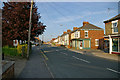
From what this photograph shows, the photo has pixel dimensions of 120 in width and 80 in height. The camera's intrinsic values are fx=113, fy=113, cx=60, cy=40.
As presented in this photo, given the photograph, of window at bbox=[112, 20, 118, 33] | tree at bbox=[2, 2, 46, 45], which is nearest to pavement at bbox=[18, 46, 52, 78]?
tree at bbox=[2, 2, 46, 45]

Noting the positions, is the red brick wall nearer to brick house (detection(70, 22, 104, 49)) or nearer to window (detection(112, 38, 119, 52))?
brick house (detection(70, 22, 104, 49))

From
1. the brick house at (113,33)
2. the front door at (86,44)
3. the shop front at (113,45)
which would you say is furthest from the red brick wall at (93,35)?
the shop front at (113,45)

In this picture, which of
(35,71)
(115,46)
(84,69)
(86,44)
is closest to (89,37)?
(86,44)

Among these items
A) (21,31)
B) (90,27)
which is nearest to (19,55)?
(21,31)

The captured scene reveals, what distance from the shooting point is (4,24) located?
15.3m

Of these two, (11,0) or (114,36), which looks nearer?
(11,0)

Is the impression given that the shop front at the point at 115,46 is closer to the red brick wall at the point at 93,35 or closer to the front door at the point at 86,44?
the front door at the point at 86,44

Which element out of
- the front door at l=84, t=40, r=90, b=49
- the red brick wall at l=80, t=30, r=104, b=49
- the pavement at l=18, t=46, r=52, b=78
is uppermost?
the red brick wall at l=80, t=30, r=104, b=49

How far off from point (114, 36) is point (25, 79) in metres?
16.8

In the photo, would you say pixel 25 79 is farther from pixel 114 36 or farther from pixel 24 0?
pixel 114 36

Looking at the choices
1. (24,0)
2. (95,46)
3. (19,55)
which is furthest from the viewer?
(95,46)

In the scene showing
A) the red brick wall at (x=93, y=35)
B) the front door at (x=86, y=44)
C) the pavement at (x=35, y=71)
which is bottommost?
the pavement at (x=35, y=71)

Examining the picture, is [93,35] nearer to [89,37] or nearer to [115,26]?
[89,37]

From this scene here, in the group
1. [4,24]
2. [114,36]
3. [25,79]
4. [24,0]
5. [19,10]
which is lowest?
[25,79]
